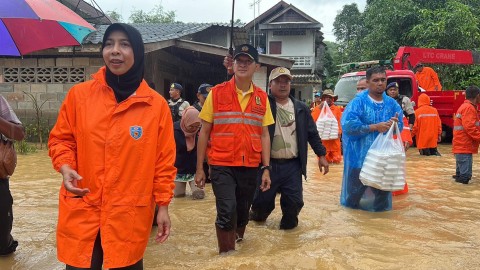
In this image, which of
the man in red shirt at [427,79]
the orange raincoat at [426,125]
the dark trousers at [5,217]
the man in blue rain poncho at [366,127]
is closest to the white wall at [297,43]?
the man in red shirt at [427,79]

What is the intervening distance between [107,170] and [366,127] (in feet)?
11.3

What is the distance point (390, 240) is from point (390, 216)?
39.4 inches

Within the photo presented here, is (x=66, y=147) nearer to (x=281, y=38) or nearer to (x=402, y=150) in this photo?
(x=402, y=150)

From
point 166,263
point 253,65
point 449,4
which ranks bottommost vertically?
point 166,263

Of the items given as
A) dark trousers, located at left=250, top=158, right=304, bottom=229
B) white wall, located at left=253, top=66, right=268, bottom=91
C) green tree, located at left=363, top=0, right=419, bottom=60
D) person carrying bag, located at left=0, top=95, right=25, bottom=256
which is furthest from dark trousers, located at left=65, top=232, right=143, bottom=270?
green tree, located at left=363, top=0, right=419, bottom=60

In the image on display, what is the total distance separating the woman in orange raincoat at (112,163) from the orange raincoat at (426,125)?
9823 mm

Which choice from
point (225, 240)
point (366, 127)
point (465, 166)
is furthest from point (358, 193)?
point (465, 166)

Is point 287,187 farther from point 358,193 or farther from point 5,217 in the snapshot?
point 5,217

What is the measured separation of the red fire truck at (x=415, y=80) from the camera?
12.3 metres

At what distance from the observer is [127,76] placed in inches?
96.3

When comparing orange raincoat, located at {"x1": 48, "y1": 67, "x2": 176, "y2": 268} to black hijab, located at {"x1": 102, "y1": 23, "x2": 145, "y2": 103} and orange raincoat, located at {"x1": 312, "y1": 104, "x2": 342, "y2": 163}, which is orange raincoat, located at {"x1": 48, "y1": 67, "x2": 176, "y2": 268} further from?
orange raincoat, located at {"x1": 312, "y1": 104, "x2": 342, "y2": 163}

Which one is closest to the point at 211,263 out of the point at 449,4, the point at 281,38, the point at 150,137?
the point at 150,137

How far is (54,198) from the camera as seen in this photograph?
620cm

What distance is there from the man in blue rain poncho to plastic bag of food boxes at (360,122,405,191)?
0.13 metres
